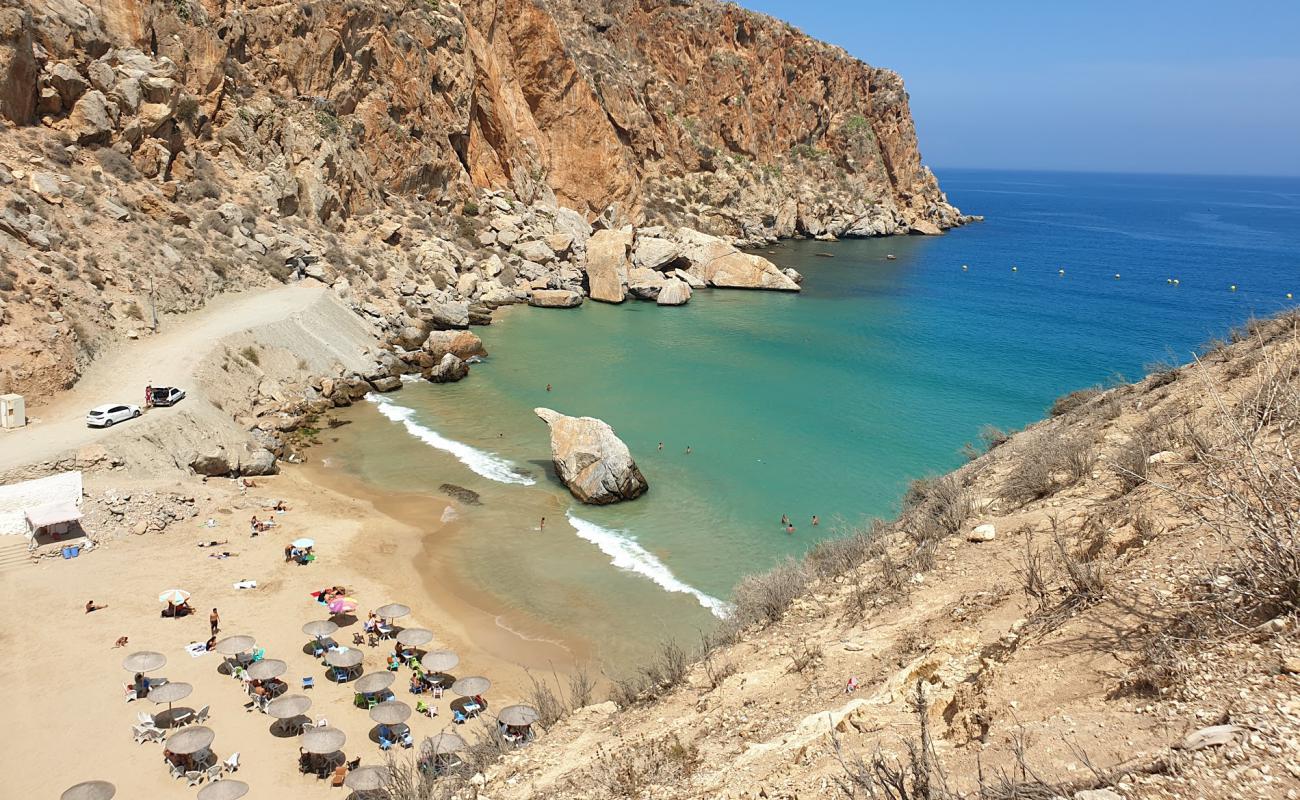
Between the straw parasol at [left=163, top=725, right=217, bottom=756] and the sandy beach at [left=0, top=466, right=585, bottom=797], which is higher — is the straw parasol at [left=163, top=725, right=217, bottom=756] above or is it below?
above

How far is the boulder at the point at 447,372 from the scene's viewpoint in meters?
34.7

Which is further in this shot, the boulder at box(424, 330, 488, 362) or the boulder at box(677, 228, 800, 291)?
the boulder at box(677, 228, 800, 291)

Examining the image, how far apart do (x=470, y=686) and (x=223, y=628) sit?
5.82 meters

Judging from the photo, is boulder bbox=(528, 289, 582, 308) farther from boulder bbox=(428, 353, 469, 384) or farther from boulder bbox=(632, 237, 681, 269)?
boulder bbox=(428, 353, 469, 384)

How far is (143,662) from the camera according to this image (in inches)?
541

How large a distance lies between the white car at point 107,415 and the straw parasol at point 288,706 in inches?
508

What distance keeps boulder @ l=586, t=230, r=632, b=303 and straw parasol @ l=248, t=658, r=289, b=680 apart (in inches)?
1640

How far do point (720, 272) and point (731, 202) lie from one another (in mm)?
24004

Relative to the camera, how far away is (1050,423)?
17.1m

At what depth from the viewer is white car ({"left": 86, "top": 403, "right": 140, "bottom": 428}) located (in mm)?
21906

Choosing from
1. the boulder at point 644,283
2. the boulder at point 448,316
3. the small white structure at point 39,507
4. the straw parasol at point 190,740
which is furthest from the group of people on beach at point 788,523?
the boulder at point 644,283

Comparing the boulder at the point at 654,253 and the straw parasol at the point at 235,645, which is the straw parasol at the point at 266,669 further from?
the boulder at the point at 654,253

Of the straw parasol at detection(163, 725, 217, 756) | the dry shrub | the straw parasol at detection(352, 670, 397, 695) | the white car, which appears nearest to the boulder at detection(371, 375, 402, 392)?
the white car

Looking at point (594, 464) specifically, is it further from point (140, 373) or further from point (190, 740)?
point (140, 373)
